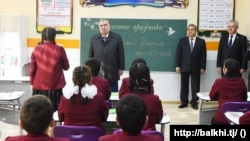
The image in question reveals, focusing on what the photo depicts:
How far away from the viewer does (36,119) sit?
204cm

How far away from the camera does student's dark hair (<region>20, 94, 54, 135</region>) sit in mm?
2039

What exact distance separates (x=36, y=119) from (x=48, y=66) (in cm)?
269

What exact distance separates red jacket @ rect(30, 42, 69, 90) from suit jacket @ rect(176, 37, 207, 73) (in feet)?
10.6

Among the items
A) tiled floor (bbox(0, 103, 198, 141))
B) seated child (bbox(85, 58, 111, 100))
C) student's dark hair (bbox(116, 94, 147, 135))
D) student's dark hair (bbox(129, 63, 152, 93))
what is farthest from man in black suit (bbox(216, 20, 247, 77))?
student's dark hair (bbox(116, 94, 147, 135))

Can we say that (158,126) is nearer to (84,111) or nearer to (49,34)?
(49,34)

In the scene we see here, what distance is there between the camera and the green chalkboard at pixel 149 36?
7727mm

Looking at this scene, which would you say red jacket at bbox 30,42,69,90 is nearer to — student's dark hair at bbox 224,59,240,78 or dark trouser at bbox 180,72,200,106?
student's dark hair at bbox 224,59,240,78

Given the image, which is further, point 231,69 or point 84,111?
point 231,69

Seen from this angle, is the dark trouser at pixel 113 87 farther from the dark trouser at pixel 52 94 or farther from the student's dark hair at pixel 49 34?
the student's dark hair at pixel 49 34

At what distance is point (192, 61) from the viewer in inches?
290

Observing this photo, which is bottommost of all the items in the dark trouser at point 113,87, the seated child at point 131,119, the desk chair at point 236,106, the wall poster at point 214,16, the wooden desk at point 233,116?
the dark trouser at point 113,87

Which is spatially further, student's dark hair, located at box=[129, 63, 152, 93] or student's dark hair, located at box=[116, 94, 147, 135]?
student's dark hair, located at box=[129, 63, 152, 93]

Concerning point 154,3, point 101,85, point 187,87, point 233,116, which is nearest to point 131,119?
point 233,116

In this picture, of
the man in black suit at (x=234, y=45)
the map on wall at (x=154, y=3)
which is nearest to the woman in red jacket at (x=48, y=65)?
the map on wall at (x=154, y=3)
